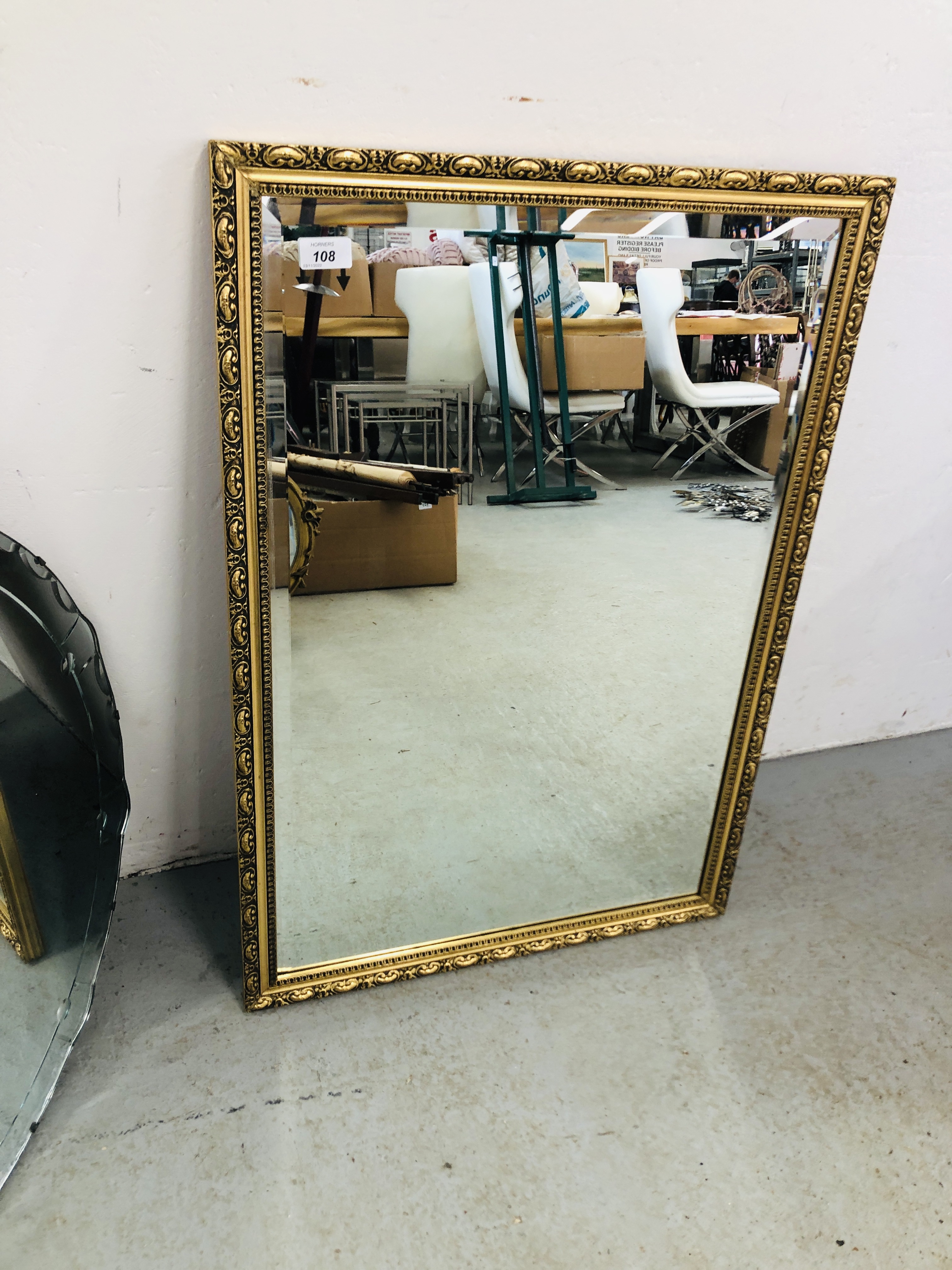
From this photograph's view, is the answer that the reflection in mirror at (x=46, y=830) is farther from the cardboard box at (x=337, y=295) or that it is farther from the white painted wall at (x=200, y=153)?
the cardboard box at (x=337, y=295)

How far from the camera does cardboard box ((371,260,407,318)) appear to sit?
1093 mm

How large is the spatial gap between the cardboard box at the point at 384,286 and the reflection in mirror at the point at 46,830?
23.3 inches

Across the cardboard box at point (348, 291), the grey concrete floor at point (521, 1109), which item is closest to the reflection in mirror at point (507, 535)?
the cardboard box at point (348, 291)

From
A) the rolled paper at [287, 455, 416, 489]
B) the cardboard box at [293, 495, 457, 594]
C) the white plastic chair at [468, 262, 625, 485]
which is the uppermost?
the white plastic chair at [468, 262, 625, 485]

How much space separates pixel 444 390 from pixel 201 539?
0.44 m

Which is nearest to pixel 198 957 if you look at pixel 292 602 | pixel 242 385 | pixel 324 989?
pixel 324 989

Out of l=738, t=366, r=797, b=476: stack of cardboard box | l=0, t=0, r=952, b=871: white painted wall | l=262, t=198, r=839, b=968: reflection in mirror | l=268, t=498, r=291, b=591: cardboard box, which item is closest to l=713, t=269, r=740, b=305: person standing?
l=262, t=198, r=839, b=968: reflection in mirror

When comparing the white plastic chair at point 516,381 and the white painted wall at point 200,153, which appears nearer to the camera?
Result: the white painted wall at point 200,153

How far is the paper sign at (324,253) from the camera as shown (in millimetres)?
1038

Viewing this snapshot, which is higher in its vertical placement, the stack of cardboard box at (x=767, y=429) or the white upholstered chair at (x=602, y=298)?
the white upholstered chair at (x=602, y=298)

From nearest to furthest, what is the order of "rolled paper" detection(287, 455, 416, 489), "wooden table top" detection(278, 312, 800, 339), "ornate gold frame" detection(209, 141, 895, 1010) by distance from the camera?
"ornate gold frame" detection(209, 141, 895, 1010) → "rolled paper" detection(287, 455, 416, 489) → "wooden table top" detection(278, 312, 800, 339)

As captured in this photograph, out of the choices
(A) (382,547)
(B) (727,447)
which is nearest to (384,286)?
(A) (382,547)

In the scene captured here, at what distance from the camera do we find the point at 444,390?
4.06ft

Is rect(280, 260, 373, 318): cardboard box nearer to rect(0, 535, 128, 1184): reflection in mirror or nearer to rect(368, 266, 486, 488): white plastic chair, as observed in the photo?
rect(368, 266, 486, 488): white plastic chair
